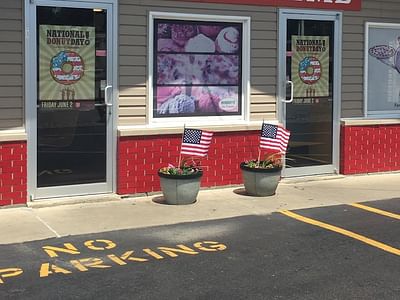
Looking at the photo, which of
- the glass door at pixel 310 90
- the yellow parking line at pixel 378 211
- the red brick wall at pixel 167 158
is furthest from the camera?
the glass door at pixel 310 90

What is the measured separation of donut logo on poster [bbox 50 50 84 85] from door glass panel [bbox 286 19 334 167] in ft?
10.1

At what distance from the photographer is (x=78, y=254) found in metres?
5.49

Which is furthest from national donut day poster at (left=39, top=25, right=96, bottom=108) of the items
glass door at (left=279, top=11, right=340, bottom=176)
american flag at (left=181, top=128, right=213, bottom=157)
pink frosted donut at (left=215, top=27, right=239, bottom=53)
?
glass door at (left=279, top=11, right=340, bottom=176)

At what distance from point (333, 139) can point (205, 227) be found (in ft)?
12.1

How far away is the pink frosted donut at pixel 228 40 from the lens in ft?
27.9

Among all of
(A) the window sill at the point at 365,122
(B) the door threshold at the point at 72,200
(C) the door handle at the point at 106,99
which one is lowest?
(B) the door threshold at the point at 72,200

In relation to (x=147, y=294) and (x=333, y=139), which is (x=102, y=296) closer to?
(x=147, y=294)

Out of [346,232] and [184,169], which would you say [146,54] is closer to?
[184,169]

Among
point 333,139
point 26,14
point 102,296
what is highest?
point 26,14

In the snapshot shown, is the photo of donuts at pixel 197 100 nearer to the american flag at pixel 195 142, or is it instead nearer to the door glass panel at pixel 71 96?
the american flag at pixel 195 142

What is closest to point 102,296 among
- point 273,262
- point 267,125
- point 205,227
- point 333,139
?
point 273,262

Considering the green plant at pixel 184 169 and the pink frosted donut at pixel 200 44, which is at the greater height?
the pink frosted donut at pixel 200 44

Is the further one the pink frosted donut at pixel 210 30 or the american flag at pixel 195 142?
the pink frosted donut at pixel 210 30

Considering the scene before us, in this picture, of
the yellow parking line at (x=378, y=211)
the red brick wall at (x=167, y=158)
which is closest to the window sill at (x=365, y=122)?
the red brick wall at (x=167, y=158)
